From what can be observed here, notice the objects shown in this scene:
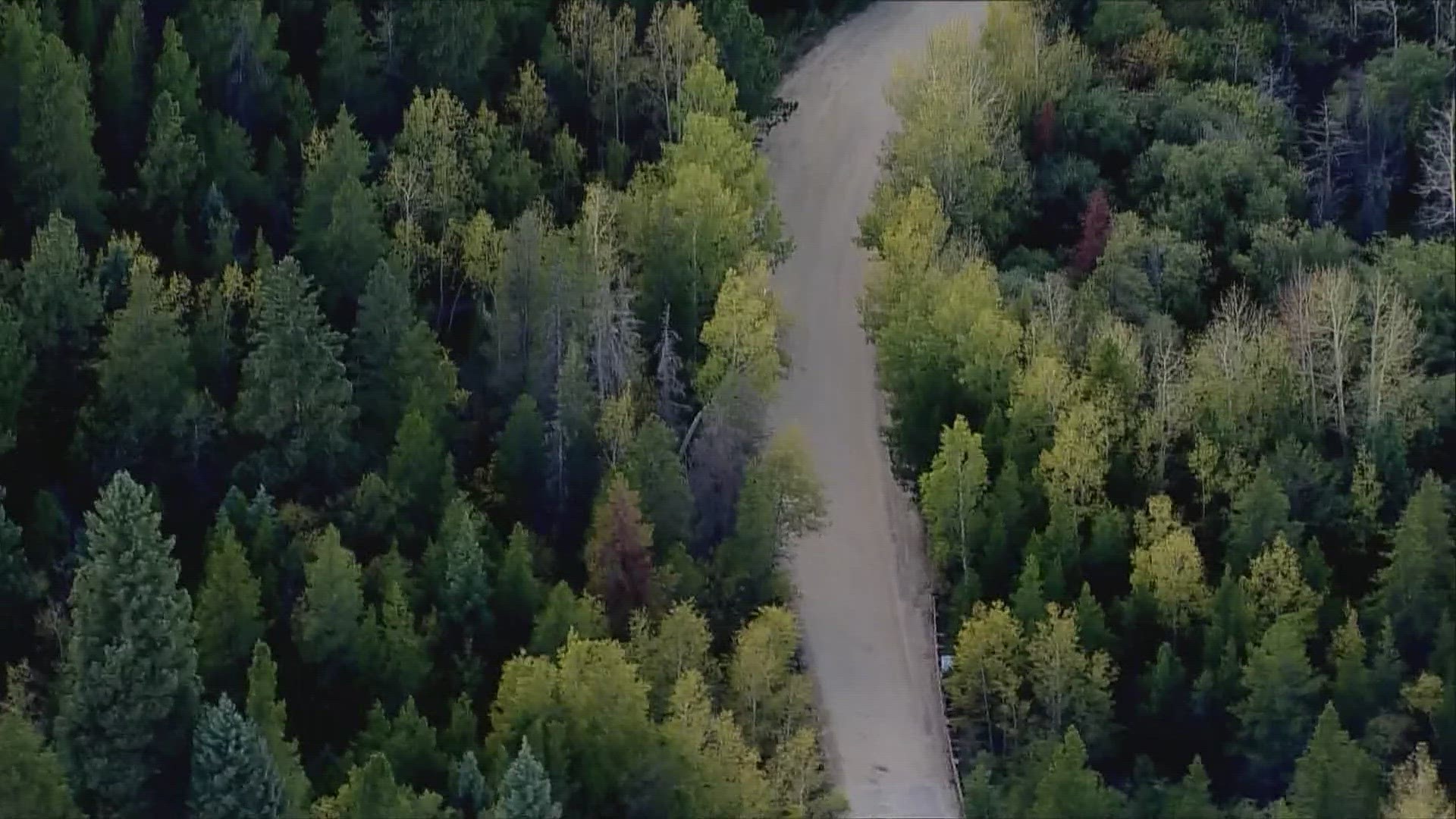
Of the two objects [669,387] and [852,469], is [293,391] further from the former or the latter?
[852,469]

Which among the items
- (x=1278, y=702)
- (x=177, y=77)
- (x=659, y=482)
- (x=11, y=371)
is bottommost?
(x=1278, y=702)

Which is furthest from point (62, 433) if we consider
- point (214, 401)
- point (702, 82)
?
point (702, 82)

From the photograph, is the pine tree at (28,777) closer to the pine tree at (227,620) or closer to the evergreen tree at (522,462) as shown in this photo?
the pine tree at (227,620)

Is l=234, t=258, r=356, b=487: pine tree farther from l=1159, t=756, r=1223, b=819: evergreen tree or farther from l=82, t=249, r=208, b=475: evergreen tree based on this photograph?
l=1159, t=756, r=1223, b=819: evergreen tree

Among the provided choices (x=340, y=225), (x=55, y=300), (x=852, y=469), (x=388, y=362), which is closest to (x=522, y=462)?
(x=388, y=362)

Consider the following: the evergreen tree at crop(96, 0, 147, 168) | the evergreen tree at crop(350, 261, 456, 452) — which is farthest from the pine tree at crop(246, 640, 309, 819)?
the evergreen tree at crop(96, 0, 147, 168)

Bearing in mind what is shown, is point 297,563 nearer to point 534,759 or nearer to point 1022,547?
point 534,759
